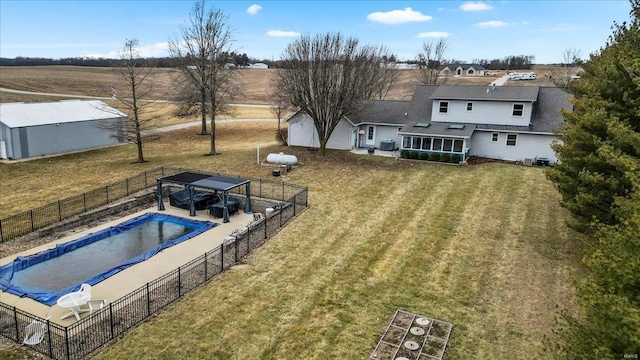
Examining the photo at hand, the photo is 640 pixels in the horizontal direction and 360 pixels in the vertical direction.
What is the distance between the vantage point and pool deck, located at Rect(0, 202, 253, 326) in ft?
45.9

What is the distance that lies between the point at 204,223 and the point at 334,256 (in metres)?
8.24

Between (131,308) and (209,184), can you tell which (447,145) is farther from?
(131,308)

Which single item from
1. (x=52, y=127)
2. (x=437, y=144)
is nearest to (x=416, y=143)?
(x=437, y=144)

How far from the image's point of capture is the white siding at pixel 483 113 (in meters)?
32.7

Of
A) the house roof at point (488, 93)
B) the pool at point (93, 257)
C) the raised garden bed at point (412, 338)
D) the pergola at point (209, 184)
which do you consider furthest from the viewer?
the house roof at point (488, 93)

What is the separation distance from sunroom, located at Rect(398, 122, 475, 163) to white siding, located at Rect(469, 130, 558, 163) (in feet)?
2.97

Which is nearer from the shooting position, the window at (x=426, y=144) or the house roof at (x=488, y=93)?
the house roof at (x=488, y=93)

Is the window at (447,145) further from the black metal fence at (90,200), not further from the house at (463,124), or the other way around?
the black metal fence at (90,200)

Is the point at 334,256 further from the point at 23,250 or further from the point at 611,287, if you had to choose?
the point at 23,250

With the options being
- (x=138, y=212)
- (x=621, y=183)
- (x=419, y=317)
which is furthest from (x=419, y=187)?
(x=138, y=212)

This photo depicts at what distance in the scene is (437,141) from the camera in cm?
3297

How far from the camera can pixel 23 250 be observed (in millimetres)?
18109

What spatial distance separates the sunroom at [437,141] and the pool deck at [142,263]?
15.7 meters

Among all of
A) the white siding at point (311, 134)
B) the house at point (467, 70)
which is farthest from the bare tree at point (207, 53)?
the house at point (467, 70)
